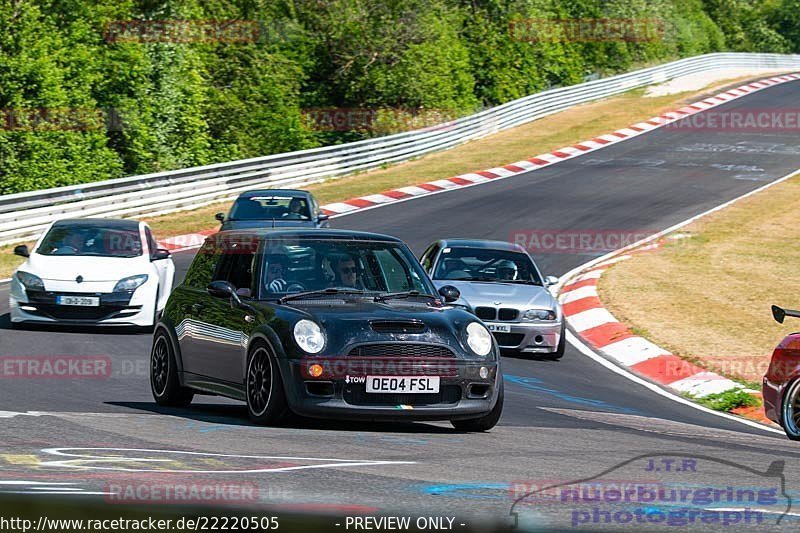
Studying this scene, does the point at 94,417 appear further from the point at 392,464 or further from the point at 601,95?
the point at 601,95

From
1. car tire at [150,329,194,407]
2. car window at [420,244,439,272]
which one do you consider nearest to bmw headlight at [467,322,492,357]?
car tire at [150,329,194,407]

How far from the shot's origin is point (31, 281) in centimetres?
1623

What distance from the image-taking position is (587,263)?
24.8 meters

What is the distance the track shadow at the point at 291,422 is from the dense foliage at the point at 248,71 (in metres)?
22.3

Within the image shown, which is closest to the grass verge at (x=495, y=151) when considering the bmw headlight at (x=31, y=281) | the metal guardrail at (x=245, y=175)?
the metal guardrail at (x=245, y=175)

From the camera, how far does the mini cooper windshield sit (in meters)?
9.98

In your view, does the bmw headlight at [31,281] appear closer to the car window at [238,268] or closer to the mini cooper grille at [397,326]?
the car window at [238,268]

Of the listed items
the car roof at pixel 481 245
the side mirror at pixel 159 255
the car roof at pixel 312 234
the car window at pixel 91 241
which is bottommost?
the car roof at pixel 481 245

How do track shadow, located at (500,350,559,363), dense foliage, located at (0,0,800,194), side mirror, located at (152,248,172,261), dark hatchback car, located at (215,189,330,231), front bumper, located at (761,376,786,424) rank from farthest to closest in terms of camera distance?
dense foliage, located at (0,0,800,194)
dark hatchback car, located at (215,189,330,231)
side mirror, located at (152,248,172,261)
track shadow, located at (500,350,559,363)
front bumper, located at (761,376,786,424)

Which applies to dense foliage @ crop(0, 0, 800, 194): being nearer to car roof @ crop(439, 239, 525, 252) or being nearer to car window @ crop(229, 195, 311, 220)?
car window @ crop(229, 195, 311, 220)

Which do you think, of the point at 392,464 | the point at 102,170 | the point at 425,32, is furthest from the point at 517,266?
the point at 425,32

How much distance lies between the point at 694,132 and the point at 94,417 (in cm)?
3841

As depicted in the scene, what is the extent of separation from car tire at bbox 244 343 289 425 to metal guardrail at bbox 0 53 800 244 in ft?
55.1

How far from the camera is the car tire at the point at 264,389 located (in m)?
9.20
